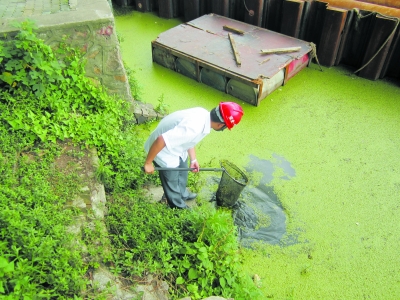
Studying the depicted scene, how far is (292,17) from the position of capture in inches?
256

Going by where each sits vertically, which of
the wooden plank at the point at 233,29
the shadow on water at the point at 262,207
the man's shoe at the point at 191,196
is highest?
the wooden plank at the point at 233,29

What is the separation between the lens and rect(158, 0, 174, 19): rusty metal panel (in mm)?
7973

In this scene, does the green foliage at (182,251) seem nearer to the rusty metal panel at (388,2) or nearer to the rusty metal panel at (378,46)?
the rusty metal panel at (378,46)

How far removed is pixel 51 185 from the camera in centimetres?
342

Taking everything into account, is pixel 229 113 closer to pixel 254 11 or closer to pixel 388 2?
pixel 254 11

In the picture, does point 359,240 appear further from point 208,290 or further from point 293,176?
point 208,290

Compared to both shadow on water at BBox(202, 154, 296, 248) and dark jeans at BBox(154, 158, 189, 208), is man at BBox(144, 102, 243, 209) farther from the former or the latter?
shadow on water at BBox(202, 154, 296, 248)

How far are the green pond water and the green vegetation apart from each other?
81cm

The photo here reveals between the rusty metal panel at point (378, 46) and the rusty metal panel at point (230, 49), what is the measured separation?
1.01 metres

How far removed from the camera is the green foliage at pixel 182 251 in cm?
306

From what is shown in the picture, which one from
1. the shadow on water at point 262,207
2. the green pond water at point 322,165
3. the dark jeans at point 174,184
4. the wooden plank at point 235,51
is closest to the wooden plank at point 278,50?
the wooden plank at point 235,51

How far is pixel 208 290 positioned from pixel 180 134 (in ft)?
4.44

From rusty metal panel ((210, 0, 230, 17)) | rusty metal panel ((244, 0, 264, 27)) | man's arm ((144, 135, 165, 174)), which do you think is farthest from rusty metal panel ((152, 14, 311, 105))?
man's arm ((144, 135, 165, 174))

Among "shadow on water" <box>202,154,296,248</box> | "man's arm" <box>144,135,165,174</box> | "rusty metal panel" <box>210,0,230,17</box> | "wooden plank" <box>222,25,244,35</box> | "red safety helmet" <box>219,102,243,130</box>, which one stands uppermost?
"red safety helmet" <box>219,102,243,130</box>
